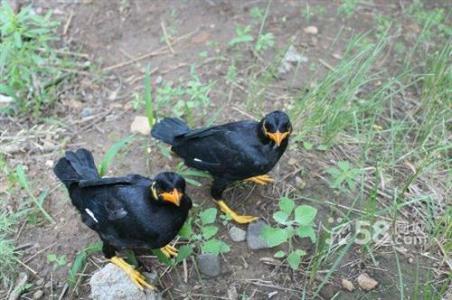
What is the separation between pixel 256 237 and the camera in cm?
408

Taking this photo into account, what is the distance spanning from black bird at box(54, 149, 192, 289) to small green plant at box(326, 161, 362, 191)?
4.26 ft

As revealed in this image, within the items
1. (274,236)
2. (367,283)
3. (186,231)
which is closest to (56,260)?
(186,231)

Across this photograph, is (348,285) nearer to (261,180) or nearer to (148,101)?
(261,180)

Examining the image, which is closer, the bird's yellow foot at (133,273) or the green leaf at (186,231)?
the bird's yellow foot at (133,273)

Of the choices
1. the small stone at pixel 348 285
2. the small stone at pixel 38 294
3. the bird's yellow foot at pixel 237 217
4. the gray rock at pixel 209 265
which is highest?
the bird's yellow foot at pixel 237 217

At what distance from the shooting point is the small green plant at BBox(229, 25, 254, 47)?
541 cm

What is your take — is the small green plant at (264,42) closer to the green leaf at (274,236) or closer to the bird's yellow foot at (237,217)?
the bird's yellow foot at (237,217)

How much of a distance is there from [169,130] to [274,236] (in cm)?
135

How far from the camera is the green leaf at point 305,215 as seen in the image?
378cm

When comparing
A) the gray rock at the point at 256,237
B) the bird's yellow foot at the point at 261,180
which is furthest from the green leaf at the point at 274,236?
the bird's yellow foot at the point at 261,180

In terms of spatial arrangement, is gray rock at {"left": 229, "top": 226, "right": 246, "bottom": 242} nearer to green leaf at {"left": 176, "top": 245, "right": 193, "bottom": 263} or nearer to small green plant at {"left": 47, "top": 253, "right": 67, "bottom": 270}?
green leaf at {"left": 176, "top": 245, "right": 193, "bottom": 263}

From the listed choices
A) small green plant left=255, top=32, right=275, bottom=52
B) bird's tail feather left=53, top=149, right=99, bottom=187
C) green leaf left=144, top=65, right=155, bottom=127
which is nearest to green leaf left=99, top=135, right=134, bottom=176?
bird's tail feather left=53, top=149, right=99, bottom=187

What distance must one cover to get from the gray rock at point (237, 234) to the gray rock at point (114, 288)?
777 millimetres

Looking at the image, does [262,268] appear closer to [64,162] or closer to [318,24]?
[64,162]
